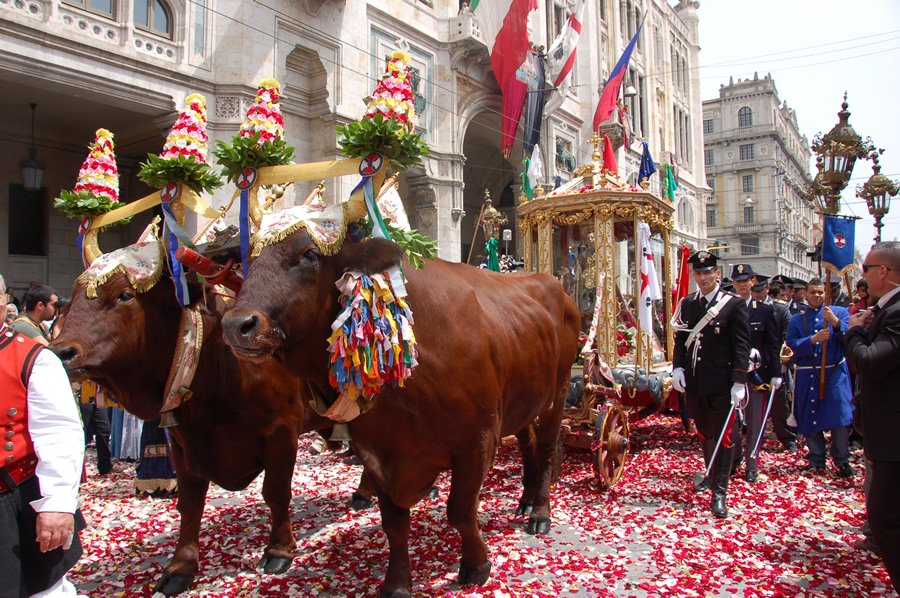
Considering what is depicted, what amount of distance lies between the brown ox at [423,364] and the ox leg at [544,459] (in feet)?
2.64

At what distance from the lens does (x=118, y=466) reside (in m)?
8.02

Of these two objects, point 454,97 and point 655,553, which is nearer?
point 655,553

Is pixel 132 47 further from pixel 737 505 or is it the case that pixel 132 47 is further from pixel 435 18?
pixel 737 505

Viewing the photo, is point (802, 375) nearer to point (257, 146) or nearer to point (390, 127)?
point (390, 127)

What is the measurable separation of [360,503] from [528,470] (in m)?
1.70

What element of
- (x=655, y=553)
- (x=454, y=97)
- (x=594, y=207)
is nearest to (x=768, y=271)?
(x=454, y=97)

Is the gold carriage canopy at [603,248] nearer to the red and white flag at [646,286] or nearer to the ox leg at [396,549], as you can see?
the red and white flag at [646,286]

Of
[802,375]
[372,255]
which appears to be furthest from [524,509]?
[802,375]

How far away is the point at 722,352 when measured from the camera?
18.4ft

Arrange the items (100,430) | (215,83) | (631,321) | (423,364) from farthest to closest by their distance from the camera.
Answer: (215,83) → (631,321) → (100,430) → (423,364)

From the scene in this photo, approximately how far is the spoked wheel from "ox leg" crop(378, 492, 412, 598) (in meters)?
2.88

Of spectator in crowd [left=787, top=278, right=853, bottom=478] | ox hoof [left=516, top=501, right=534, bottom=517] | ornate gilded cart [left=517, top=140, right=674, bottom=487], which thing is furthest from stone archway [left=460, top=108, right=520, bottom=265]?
ox hoof [left=516, top=501, right=534, bottom=517]

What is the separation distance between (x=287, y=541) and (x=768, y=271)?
6431 centimetres

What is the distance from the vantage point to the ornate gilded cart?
6.41 meters
